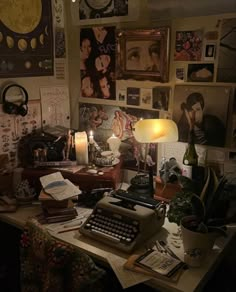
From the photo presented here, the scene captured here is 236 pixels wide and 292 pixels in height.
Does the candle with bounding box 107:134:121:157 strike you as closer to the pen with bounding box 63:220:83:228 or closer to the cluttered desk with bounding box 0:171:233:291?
the cluttered desk with bounding box 0:171:233:291

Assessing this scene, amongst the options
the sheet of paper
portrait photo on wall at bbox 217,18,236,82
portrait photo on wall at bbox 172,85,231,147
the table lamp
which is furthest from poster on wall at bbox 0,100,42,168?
portrait photo on wall at bbox 217,18,236,82

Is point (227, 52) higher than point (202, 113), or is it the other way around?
point (227, 52)

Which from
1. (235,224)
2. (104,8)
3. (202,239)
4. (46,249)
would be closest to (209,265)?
(202,239)

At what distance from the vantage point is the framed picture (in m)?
1.75

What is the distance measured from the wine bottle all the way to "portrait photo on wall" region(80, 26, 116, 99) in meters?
0.56

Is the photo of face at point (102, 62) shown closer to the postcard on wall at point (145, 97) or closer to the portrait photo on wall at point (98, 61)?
the portrait photo on wall at point (98, 61)

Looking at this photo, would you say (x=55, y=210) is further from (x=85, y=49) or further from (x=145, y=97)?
(x=85, y=49)

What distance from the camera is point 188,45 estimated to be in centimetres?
168

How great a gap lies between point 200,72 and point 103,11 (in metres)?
0.68

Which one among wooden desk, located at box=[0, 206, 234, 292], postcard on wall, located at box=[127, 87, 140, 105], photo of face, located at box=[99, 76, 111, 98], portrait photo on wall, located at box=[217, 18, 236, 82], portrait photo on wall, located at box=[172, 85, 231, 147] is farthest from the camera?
photo of face, located at box=[99, 76, 111, 98]

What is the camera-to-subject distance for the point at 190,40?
65.6 inches

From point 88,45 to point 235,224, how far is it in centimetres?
131

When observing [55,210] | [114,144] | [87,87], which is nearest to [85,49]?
[87,87]

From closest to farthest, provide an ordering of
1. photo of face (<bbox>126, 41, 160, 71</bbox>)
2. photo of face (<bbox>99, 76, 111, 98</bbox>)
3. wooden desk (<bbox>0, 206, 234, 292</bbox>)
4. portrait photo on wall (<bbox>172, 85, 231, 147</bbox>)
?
wooden desk (<bbox>0, 206, 234, 292</bbox>), portrait photo on wall (<bbox>172, 85, 231, 147</bbox>), photo of face (<bbox>126, 41, 160, 71</bbox>), photo of face (<bbox>99, 76, 111, 98</bbox>)
